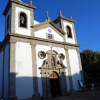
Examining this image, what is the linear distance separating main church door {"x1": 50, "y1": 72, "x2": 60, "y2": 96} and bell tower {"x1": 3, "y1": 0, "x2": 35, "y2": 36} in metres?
5.57

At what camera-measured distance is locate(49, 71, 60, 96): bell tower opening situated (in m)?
15.2

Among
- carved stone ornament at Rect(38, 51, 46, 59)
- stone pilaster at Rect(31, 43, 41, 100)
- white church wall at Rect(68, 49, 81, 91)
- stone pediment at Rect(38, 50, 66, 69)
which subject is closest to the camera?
stone pilaster at Rect(31, 43, 41, 100)

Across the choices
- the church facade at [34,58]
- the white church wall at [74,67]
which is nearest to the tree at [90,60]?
the white church wall at [74,67]

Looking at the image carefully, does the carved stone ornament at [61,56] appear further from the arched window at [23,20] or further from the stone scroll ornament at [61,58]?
the arched window at [23,20]

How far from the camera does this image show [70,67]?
16.8 meters

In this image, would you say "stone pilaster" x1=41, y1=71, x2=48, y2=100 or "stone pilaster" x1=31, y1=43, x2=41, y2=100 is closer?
"stone pilaster" x1=31, y1=43, x2=41, y2=100

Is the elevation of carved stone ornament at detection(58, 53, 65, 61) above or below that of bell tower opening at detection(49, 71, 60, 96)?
above

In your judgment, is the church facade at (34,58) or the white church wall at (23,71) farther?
the church facade at (34,58)

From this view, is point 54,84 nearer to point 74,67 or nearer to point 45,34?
point 74,67

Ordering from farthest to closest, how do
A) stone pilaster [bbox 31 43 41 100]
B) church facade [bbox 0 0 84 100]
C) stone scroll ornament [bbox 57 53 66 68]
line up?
1. stone scroll ornament [bbox 57 53 66 68]
2. stone pilaster [bbox 31 43 41 100]
3. church facade [bbox 0 0 84 100]

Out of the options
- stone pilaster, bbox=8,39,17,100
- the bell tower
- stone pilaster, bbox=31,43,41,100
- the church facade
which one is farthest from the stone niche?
the bell tower

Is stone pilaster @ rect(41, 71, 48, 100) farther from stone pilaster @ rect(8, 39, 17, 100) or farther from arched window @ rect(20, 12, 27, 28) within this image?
arched window @ rect(20, 12, 27, 28)

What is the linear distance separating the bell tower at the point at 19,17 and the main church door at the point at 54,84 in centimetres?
557

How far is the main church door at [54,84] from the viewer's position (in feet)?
49.8
